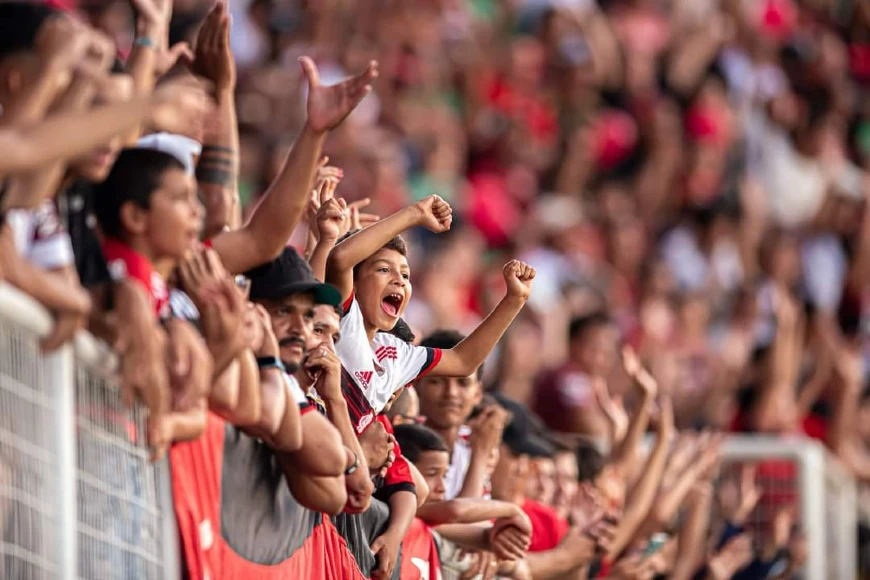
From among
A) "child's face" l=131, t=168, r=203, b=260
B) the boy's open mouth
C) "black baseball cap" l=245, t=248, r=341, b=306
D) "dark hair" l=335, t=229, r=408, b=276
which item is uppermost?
"dark hair" l=335, t=229, r=408, b=276

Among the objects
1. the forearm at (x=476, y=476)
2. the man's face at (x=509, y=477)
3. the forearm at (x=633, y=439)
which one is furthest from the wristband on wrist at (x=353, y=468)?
the forearm at (x=633, y=439)

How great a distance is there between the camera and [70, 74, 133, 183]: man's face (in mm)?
4137

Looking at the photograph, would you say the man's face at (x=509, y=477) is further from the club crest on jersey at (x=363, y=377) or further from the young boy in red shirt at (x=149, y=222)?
the young boy in red shirt at (x=149, y=222)

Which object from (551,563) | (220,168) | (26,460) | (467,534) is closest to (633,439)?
(551,563)

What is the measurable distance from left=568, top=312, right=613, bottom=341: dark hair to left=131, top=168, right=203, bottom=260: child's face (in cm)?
702

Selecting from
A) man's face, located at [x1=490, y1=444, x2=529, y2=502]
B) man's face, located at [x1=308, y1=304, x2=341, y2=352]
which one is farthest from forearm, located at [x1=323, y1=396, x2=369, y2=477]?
man's face, located at [x1=490, y1=444, x2=529, y2=502]

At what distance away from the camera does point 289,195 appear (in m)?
5.14

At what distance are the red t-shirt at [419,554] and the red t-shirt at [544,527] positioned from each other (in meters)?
1.15

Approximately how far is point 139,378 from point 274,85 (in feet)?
29.5

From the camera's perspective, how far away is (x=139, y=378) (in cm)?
406

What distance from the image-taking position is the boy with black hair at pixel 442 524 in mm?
6379

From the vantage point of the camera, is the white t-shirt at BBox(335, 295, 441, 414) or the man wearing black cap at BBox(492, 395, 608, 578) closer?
the white t-shirt at BBox(335, 295, 441, 414)

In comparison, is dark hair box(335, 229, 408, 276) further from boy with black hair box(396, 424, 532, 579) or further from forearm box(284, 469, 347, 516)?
forearm box(284, 469, 347, 516)

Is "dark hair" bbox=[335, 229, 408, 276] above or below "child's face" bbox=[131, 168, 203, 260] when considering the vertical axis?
above
